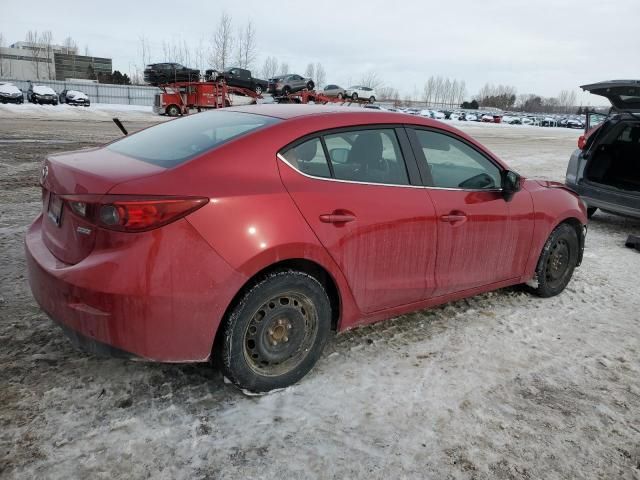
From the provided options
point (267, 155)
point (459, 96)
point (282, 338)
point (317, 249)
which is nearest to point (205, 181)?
point (267, 155)

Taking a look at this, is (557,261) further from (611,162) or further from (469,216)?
(611,162)

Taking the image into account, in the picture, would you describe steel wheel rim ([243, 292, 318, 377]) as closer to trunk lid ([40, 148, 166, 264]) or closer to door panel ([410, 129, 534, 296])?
trunk lid ([40, 148, 166, 264])

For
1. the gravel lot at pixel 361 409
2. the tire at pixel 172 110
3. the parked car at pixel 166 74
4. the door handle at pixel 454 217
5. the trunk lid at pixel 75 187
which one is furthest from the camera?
the parked car at pixel 166 74

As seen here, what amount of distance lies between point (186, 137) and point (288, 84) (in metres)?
30.5

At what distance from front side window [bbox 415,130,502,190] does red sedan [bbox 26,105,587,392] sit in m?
0.01

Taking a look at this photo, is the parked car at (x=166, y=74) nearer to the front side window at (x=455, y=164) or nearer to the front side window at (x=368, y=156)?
the front side window at (x=455, y=164)

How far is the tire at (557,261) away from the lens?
172 inches

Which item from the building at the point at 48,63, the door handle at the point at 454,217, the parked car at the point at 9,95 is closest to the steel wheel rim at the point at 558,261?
the door handle at the point at 454,217

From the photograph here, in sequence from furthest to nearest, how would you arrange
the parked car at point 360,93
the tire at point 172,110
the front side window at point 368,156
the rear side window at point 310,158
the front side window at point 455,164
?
the parked car at point 360,93
the tire at point 172,110
the front side window at point 455,164
the front side window at point 368,156
the rear side window at point 310,158

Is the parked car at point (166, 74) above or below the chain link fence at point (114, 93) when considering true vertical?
above

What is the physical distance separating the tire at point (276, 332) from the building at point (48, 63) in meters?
87.0

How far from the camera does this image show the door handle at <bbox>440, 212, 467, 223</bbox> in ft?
11.1

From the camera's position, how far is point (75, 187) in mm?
2543

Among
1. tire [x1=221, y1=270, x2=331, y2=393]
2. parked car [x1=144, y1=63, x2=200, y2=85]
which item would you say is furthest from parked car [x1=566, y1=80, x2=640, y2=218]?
parked car [x1=144, y1=63, x2=200, y2=85]
